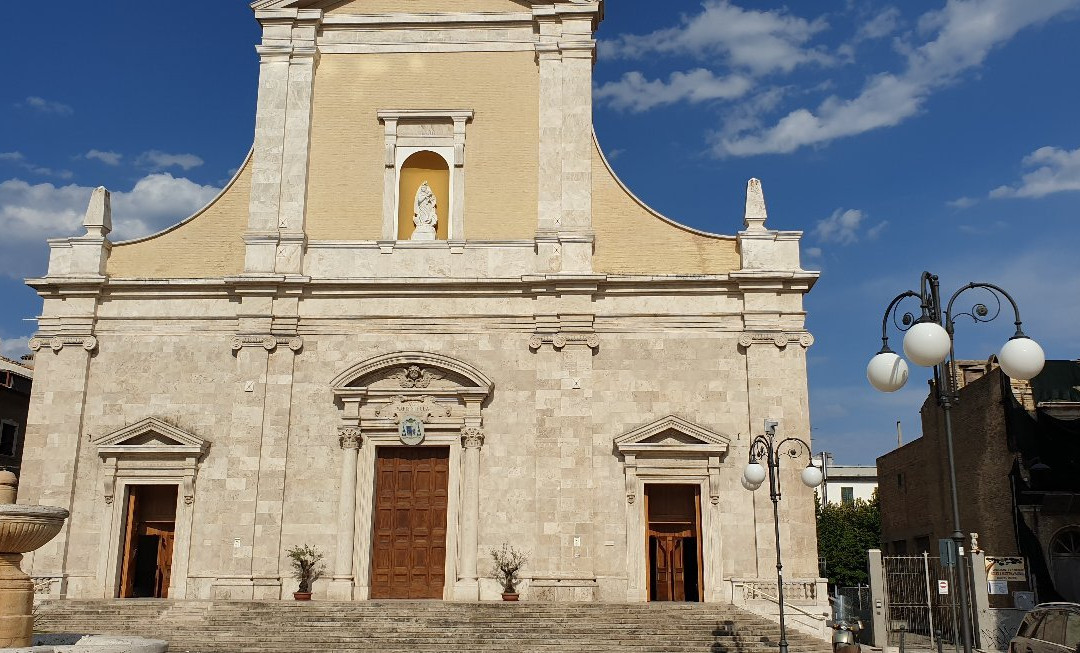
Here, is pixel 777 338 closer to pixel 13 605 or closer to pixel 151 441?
pixel 151 441

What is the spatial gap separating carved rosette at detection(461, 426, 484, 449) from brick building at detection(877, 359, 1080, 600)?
39.1 ft

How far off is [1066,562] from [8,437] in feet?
105

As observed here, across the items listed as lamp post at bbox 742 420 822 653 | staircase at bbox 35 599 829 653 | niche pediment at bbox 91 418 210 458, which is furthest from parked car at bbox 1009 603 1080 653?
niche pediment at bbox 91 418 210 458

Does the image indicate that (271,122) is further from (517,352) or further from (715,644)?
(715,644)

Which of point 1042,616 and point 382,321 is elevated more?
point 382,321

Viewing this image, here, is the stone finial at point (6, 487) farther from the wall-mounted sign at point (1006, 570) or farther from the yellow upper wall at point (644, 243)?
the wall-mounted sign at point (1006, 570)

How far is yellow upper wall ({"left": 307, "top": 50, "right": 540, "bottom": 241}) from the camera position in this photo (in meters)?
24.4

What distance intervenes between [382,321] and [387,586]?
19.6 ft

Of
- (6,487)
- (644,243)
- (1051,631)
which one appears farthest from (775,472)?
(6,487)

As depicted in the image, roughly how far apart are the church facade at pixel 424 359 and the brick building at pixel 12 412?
11.1 m

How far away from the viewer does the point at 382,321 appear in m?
23.7

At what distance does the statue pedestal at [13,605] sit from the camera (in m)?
12.1

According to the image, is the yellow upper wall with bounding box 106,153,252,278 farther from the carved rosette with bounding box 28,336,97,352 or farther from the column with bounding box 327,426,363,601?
the column with bounding box 327,426,363,601

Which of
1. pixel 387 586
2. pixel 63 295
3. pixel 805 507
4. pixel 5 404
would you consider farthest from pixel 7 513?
pixel 5 404
